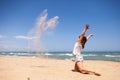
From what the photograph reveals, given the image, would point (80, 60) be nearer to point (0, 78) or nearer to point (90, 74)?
point (90, 74)

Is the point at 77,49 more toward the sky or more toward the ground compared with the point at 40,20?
more toward the ground

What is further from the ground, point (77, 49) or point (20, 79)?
point (77, 49)

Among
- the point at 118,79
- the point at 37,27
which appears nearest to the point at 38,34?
the point at 37,27

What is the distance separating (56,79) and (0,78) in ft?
6.56

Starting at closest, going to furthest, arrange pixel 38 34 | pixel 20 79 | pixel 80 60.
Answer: pixel 20 79 < pixel 80 60 < pixel 38 34

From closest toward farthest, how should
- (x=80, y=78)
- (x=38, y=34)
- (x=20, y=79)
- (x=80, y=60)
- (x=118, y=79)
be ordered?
(x=20, y=79)
(x=80, y=78)
(x=118, y=79)
(x=80, y=60)
(x=38, y=34)

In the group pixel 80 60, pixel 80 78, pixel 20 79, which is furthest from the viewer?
pixel 80 60

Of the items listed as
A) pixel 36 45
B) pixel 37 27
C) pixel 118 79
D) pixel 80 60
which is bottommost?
pixel 118 79

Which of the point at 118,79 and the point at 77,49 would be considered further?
the point at 77,49

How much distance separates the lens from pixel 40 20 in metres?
10.4

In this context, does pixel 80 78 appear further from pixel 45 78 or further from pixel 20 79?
pixel 20 79

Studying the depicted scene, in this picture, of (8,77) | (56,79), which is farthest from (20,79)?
(56,79)

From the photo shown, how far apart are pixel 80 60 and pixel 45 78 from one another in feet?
7.11

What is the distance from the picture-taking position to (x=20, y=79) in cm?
664
